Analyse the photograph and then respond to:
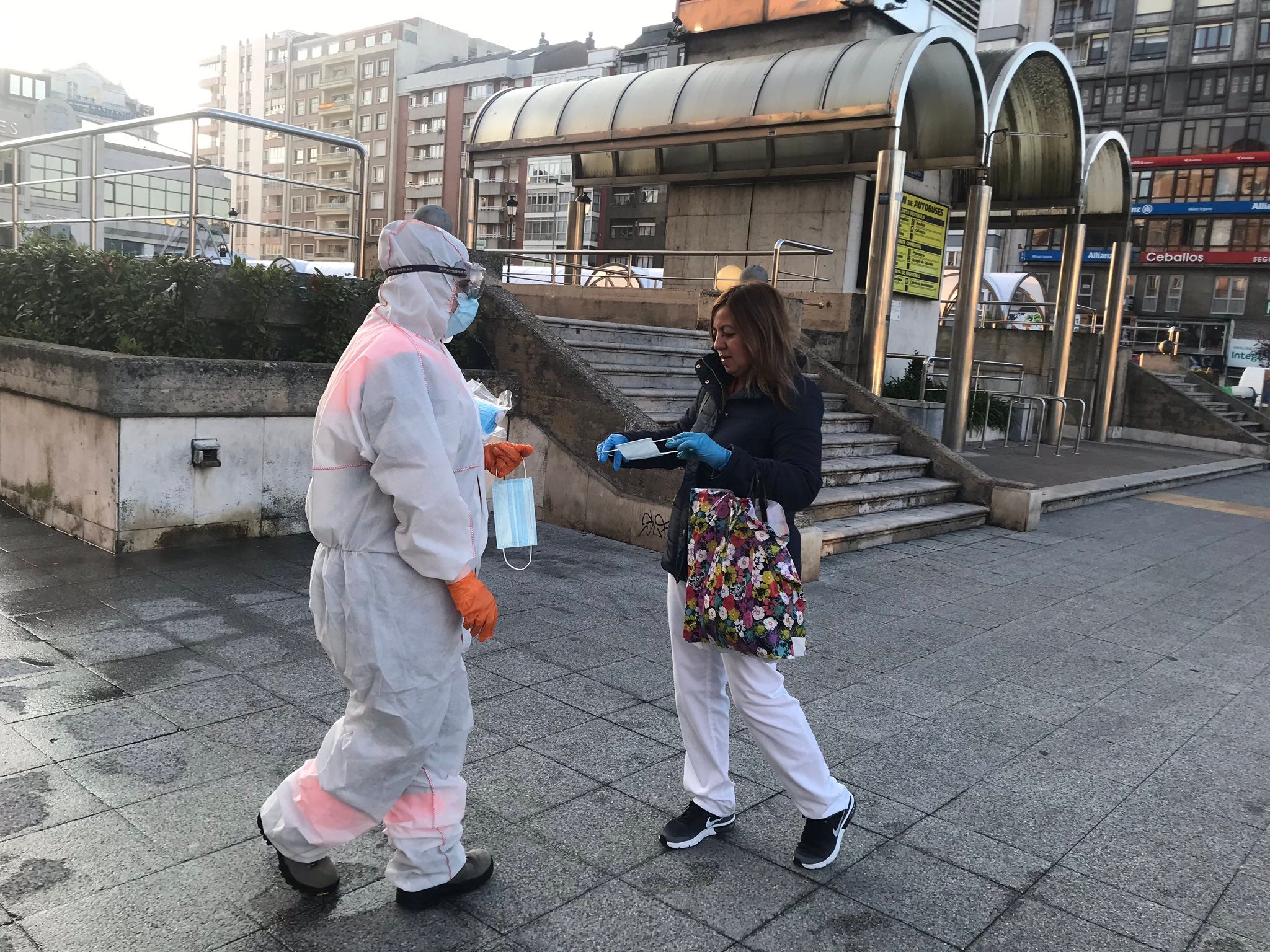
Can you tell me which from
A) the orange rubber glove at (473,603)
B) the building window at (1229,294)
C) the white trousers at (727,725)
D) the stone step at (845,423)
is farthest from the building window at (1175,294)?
the orange rubber glove at (473,603)

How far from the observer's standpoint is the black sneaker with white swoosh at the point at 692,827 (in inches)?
124

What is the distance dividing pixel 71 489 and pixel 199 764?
4088 mm

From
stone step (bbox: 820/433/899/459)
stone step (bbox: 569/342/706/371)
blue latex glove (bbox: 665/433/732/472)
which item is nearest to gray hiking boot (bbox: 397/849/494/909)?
blue latex glove (bbox: 665/433/732/472)

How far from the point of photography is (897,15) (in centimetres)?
1648

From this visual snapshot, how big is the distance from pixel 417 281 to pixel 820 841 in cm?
209

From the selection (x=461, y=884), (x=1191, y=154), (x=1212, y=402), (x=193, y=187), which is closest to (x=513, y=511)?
(x=461, y=884)

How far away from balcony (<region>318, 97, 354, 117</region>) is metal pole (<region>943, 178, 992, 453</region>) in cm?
9510

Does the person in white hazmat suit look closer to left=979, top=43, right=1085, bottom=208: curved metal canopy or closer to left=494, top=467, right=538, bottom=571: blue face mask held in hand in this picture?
left=494, top=467, right=538, bottom=571: blue face mask held in hand

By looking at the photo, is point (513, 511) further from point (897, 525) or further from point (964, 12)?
point (964, 12)

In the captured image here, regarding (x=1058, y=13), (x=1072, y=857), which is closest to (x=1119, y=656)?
(x=1072, y=857)

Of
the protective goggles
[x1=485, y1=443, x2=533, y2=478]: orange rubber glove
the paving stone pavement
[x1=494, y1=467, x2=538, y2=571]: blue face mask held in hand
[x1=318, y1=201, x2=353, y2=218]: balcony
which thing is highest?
[x1=318, y1=201, x2=353, y2=218]: balcony

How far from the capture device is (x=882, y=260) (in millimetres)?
12711

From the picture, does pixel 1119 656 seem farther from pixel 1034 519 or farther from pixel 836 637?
pixel 1034 519

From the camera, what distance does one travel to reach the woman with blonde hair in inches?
118
